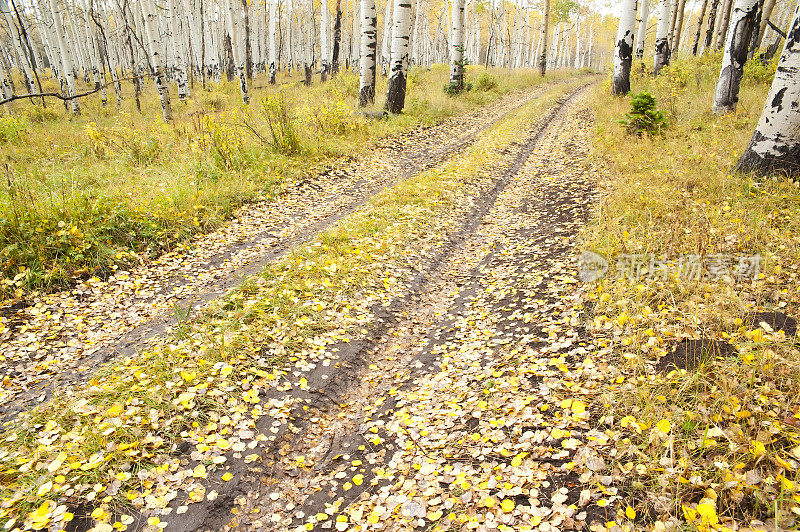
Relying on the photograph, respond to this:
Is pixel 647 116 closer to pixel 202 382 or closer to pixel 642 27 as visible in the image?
pixel 202 382

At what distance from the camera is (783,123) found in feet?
19.6

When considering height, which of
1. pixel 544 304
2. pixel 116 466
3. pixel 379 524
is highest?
pixel 544 304

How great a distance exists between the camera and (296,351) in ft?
16.1

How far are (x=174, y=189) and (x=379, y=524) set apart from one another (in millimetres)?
7561

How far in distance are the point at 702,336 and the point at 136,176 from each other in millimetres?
10453

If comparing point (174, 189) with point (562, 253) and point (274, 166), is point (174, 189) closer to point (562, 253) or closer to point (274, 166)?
point (274, 166)

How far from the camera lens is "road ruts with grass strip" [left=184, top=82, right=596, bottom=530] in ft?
10.6

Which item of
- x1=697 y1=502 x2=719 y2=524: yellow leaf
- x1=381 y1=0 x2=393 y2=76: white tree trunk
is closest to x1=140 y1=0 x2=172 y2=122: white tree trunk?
x1=381 y1=0 x2=393 y2=76: white tree trunk

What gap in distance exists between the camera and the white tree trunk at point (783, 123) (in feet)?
19.1

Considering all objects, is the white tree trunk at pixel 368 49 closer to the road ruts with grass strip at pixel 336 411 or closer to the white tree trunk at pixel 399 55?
the white tree trunk at pixel 399 55

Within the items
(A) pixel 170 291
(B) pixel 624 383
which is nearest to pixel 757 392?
(B) pixel 624 383

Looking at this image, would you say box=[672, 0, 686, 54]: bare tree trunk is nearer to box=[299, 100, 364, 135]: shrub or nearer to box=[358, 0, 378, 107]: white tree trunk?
box=[358, 0, 378, 107]: white tree trunk

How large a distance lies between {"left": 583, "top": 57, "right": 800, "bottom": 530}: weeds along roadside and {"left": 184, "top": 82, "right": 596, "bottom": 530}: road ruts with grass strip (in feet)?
6.91

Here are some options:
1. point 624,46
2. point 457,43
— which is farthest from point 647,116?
point 457,43
